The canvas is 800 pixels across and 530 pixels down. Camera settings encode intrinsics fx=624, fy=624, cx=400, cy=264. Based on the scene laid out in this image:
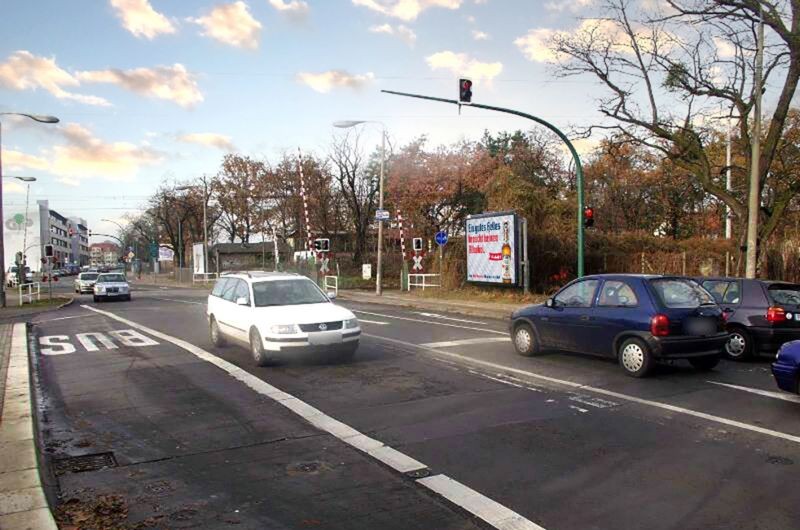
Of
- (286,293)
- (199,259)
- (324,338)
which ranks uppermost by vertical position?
(199,259)

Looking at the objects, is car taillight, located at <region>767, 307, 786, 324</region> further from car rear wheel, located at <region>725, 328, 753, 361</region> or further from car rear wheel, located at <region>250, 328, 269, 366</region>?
car rear wheel, located at <region>250, 328, 269, 366</region>

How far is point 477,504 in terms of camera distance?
461 cm

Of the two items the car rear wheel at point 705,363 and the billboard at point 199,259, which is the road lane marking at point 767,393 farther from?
the billboard at point 199,259

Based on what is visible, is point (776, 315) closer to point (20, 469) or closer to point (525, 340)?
point (525, 340)

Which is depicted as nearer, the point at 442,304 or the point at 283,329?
the point at 283,329

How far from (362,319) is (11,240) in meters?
96.5

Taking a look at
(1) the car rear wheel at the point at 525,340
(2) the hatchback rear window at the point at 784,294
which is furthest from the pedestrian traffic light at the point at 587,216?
(1) the car rear wheel at the point at 525,340

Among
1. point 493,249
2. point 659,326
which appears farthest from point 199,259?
point 659,326

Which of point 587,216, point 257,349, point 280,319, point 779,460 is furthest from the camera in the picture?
point 587,216

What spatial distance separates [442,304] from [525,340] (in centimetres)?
1458

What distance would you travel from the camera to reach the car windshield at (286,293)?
1114 cm

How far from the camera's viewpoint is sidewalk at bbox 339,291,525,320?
2202 centimetres

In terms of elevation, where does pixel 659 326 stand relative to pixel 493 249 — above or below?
below

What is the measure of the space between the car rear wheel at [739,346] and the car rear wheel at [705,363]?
1270mm
